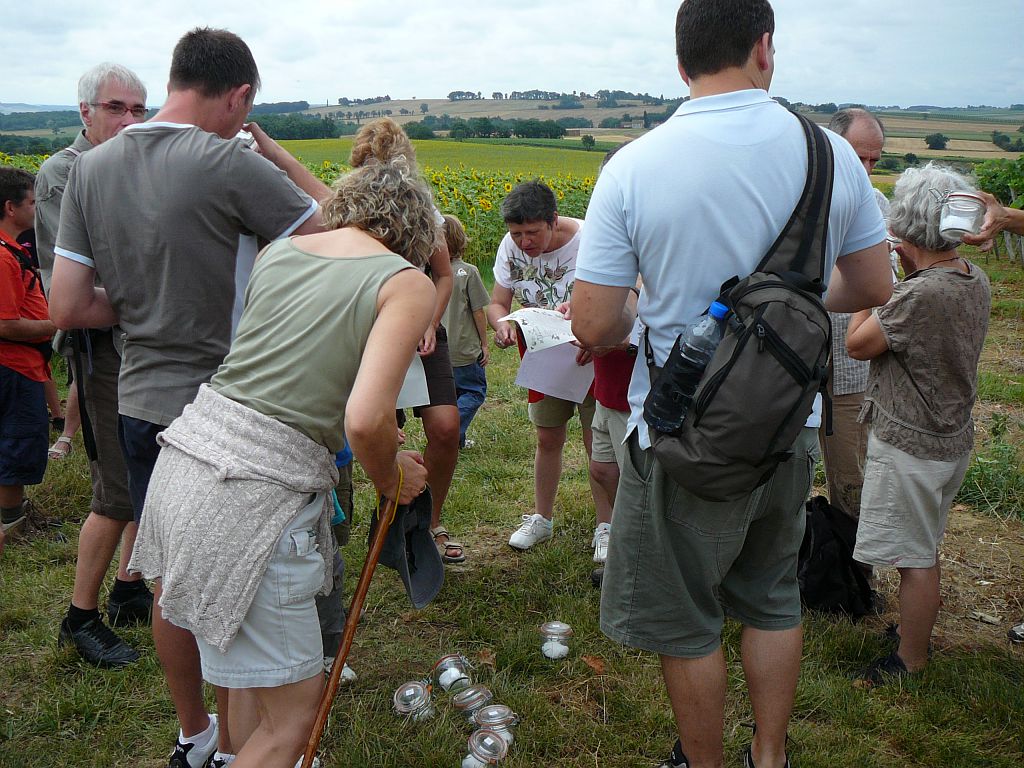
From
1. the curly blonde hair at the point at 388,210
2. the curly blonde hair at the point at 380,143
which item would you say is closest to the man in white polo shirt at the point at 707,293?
the curly blonde hair at the point at 388,210

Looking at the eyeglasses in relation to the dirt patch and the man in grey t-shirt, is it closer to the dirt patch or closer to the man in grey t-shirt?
the man in grey t-shirt

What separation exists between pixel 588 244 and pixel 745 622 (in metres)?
1.27

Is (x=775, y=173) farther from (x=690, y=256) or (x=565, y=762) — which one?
(x=565, y=762)

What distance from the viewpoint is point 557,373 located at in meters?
4.16

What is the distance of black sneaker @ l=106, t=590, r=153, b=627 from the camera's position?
3.84 metres

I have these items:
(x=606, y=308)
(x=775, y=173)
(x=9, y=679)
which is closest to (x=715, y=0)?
(x=775, y=173)

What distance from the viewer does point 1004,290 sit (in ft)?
42.3

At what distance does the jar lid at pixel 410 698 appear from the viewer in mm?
3223

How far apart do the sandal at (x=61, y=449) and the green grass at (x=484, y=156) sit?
16.8 m

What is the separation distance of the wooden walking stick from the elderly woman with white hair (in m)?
1.93

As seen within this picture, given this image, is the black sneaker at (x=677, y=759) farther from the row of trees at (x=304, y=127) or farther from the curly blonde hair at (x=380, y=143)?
the row of trees at (x=304, y=127)

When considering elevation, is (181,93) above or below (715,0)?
below

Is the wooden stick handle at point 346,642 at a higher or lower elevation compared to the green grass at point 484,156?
lower

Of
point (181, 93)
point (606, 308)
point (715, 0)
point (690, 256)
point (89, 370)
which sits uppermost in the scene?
point (715, 0)
